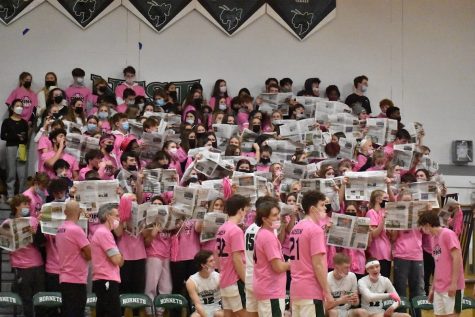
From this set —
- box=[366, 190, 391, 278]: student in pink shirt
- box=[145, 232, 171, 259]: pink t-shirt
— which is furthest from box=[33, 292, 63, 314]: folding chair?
box=[366, 190, 391, 278]: student in pink shirt

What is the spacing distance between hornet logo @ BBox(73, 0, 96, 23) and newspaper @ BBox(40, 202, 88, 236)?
8.99 meters

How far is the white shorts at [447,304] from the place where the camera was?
12.0 metres

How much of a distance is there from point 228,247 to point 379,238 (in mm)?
3775

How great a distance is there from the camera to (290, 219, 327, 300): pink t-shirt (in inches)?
396

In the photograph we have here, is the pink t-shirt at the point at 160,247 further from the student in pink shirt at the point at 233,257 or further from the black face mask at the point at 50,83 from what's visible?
the black face mask at the point at 50,83

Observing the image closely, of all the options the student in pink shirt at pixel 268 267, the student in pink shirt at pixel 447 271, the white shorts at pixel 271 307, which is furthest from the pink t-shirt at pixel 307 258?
the student in pink shirt at pixel 447 271

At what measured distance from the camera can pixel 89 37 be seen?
831 inches

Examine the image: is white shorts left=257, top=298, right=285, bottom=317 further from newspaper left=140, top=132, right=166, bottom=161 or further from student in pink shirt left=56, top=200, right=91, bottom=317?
newspaper left=140, top=132, right=166, bottom=161

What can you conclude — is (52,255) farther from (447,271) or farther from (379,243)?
(447,271)

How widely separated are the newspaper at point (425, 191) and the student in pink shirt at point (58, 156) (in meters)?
4.99

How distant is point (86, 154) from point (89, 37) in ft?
22.9

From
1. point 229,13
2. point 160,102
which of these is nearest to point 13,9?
point 160,102

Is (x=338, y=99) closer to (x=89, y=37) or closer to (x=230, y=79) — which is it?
(x=230, y=79)

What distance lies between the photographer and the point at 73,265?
1150cm
